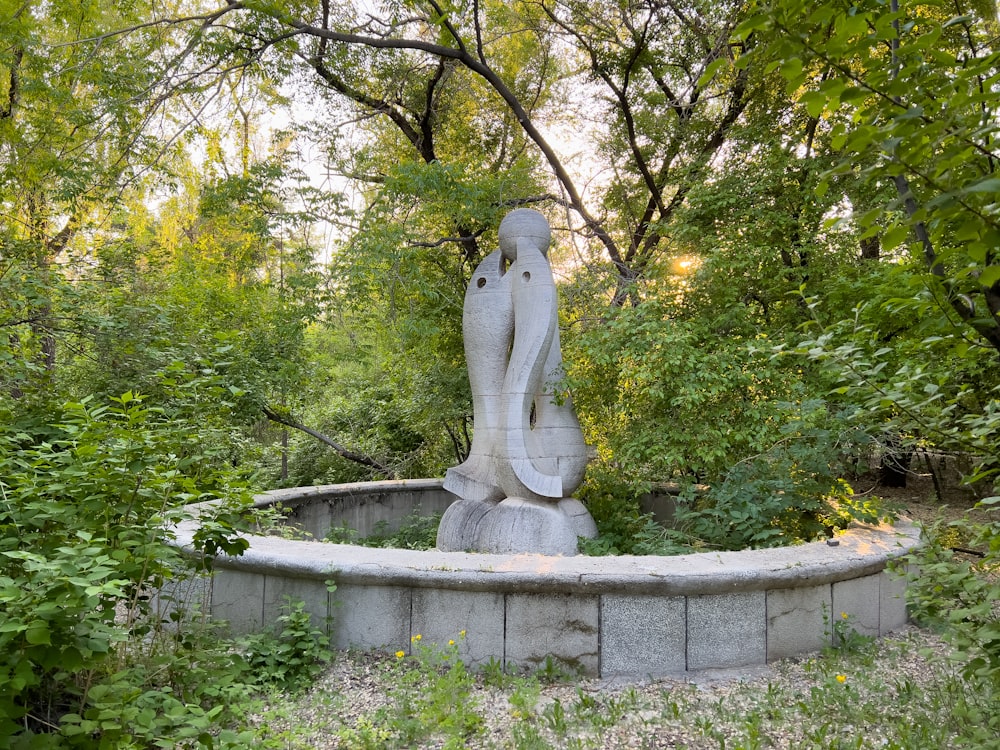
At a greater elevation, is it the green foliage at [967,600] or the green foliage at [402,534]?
the green foliage at [967,600]

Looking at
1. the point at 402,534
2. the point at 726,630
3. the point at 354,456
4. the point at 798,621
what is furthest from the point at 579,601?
the point at 354,456

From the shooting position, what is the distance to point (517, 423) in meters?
5.49

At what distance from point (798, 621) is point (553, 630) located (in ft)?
5.14

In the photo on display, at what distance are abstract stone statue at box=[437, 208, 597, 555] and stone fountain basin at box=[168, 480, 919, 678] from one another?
1.33m

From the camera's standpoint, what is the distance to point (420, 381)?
976cm

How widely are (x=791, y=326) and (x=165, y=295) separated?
8.45 meters

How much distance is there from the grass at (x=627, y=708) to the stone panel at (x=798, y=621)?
0.13 metres

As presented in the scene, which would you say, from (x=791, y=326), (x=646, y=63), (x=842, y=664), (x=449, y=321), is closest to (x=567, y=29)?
(x=646, y=63)

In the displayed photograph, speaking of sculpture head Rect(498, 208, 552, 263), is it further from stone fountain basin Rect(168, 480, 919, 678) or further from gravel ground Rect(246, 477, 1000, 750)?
gravel ground Rect(246, 477, 1000, 750)

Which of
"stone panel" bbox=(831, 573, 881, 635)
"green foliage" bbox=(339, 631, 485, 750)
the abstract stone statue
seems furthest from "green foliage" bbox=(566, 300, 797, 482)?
"green foliage" bbox=(339, 631, 485, 750)

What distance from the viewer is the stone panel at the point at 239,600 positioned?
3.98 m

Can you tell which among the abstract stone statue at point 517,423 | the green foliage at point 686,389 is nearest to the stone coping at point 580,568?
the abstract stone statue at point 517,423

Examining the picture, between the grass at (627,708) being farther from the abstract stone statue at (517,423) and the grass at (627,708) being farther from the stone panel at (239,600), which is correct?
the abstract stone statue at (517,423)

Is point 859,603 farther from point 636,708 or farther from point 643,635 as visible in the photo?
point 636,708
